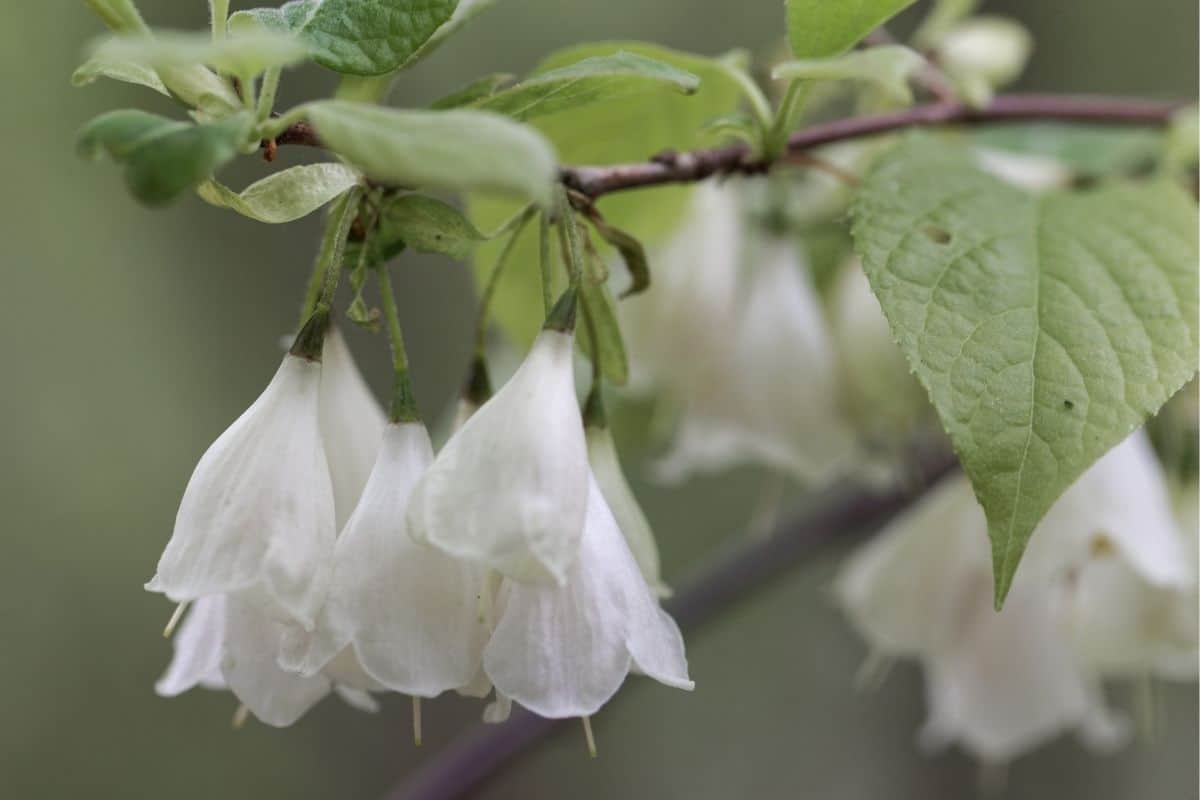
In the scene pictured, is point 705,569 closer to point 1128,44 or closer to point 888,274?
point 888,274

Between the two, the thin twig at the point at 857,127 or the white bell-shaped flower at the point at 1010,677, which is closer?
the thin twig at the point at 857,127

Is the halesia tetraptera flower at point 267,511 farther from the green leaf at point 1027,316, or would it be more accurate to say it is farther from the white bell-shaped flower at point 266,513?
the green leaf at point 1027,316

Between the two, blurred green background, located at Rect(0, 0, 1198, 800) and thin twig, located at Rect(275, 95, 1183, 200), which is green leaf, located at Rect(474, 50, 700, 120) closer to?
→ thin twig, located at Rect(275, 95, 1183, 200)

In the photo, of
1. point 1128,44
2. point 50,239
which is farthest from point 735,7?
point 50,239

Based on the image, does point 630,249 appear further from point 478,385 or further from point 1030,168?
point 1030,168

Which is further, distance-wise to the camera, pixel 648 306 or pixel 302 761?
pixel 302 761

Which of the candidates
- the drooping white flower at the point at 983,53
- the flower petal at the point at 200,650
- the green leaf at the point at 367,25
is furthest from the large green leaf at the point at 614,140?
the drooping white flower at the point at 983,53

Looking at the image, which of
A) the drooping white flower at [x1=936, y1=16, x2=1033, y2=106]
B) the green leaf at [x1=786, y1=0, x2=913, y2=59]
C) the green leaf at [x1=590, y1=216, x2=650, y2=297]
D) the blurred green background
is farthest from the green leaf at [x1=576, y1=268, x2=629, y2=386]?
the blurred green background
